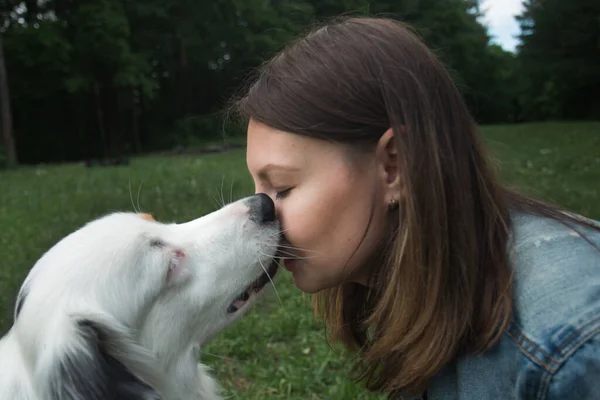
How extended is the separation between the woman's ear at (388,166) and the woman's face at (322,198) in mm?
12

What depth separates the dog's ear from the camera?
5.89 feet

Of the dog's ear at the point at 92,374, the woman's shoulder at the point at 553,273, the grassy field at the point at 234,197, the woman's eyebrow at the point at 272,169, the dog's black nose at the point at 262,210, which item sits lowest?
the grassy field at the point at 234,197

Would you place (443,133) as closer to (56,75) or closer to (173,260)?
(173,260)

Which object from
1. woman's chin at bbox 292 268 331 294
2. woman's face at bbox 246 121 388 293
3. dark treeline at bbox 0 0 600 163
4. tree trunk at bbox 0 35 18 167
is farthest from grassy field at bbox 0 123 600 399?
dark treeline at bbox 0 0 600 163

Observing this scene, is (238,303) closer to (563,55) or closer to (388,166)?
(388,166)

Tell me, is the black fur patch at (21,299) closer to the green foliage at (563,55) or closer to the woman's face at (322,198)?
the woman's face at (322,198)

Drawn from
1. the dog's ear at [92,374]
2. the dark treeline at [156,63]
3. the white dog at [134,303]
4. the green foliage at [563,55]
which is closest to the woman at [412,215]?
the white dog at [134,303]

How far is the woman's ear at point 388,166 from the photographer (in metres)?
1.99

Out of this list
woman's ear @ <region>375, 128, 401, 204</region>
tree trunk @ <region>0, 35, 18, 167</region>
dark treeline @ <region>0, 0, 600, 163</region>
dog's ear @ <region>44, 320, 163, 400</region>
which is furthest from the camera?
dark treeline @ <region>0, 0, 600, 163</region>

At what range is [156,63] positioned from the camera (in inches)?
1293

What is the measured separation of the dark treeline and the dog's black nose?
2001cm

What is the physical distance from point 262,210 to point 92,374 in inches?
31.5

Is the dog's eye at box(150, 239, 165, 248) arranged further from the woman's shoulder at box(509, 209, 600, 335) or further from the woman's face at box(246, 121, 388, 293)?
the woman's shoulder at box(509, 209, 600, 335)

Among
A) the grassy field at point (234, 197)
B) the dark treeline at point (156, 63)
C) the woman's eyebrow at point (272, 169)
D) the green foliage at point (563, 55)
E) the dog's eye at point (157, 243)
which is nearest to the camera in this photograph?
the woman's eyebrow at point (272, 169)
